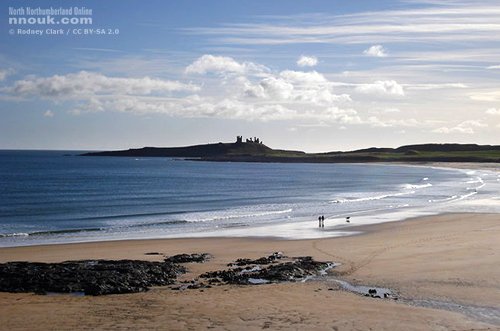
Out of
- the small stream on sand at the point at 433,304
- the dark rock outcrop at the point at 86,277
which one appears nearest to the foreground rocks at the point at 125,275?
the dark rock outcrop at the point at 86,277

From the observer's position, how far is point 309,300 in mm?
19344

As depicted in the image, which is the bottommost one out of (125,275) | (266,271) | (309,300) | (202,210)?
(202,210)

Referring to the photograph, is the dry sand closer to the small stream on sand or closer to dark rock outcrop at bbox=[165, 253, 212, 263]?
the small stream on sand

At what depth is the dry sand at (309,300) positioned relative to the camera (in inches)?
662

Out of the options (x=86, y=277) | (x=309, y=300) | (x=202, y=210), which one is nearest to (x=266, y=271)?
(x=309, y=300)

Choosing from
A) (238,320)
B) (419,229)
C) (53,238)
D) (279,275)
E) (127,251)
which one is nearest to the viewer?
(238,320)

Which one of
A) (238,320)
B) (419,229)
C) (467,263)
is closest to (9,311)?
(238,320)

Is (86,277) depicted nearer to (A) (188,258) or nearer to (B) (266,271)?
(A) (188,258)

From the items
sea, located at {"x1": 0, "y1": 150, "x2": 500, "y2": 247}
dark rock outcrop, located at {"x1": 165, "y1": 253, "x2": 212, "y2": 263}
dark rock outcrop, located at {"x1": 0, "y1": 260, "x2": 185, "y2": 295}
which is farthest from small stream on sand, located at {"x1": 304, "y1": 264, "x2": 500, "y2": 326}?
sea, located at {"x1": 0, "y1": 150, "x2": 500, "y2": 247}

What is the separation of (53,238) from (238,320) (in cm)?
2147

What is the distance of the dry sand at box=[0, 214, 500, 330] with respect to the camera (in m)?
16.8

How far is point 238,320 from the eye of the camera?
56.2 feet

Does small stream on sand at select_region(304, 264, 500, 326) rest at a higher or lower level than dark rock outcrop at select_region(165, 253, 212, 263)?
lower

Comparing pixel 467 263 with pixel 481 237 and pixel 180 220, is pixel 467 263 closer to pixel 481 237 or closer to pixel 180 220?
pixel 481 237
